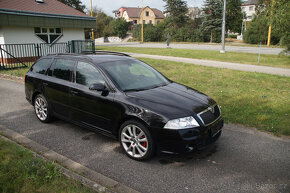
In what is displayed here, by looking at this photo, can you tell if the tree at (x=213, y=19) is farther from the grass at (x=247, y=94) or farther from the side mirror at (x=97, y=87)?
the side mirror at (x=97, y=87)

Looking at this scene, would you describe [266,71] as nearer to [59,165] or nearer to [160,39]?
[59,165]

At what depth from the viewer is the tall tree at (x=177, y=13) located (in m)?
58.2

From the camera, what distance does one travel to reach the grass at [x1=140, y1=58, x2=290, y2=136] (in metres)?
5.84

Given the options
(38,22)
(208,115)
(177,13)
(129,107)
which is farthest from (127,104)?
(177,13)

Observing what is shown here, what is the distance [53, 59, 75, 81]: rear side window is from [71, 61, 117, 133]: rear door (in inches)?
8.5

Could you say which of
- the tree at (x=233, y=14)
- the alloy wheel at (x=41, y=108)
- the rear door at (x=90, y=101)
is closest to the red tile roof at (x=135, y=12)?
the tree at (x=233, y=14)

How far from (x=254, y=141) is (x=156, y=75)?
2341 millimetres

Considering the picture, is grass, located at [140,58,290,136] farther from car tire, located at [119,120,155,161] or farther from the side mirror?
the side mirror

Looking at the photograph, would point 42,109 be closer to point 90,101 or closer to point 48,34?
point 90,101

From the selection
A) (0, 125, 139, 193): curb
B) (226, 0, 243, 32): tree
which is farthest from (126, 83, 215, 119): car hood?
(226, 0, 243, 32): tree

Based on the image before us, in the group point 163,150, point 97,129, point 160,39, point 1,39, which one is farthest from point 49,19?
point 160,39

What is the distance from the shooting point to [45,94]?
217 inches

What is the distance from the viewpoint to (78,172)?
11.7ft

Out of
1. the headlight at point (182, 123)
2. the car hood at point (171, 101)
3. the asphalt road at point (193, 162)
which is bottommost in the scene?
the asphalt road at point (193, 162)
